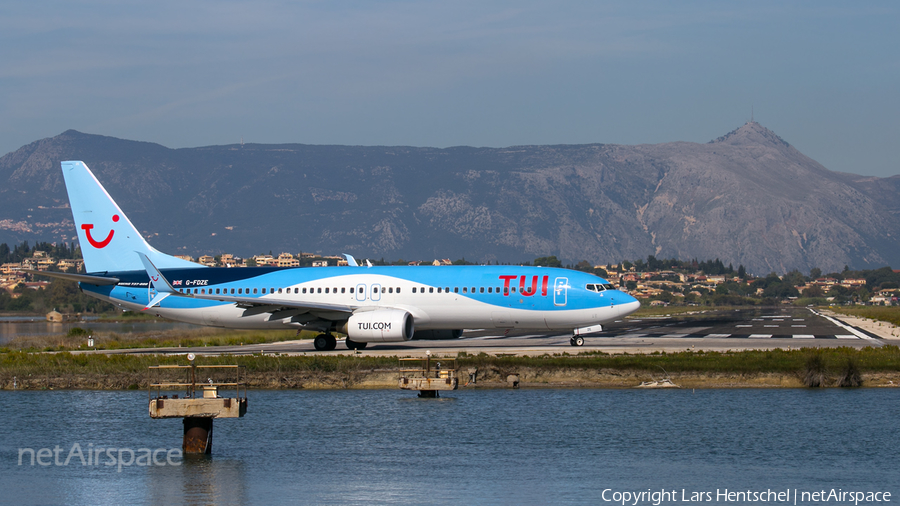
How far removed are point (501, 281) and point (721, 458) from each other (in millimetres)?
25204

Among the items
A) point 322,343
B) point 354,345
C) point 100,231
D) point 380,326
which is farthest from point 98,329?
point 380,326

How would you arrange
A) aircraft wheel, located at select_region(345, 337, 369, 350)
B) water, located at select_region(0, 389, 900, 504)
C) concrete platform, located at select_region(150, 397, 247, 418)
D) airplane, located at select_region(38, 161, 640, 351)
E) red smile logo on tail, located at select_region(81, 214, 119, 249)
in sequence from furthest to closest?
1. red smile logo on tail, located at select_region(81, 214, 119, 249)
2. aircraft wheel, located at select_region(345, 337, 369, 350)
3. airplane, located at select_region(38, 161, 640, 351)
4. concrete platform, located at select_region(150, 397, 247, 418)
5. water, located at select_region(0, 389, 900, 504)

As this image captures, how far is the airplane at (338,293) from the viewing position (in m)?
52.6

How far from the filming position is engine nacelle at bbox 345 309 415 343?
51.3 m

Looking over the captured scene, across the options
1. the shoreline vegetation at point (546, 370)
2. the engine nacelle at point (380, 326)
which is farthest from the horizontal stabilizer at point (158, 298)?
the engine nacelle at point (380, 326)

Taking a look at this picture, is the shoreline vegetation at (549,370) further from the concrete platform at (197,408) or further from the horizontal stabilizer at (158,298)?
the concrete platform at (197,408)

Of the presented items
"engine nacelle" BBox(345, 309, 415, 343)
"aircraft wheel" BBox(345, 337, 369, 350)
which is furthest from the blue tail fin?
"engine nacelle" BBox(345, 309, 415, 343)

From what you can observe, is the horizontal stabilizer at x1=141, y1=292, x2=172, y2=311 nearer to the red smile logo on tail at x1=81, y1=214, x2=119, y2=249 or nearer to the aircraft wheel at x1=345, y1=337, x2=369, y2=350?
the red smile logo on tail at x1=81, y1=214, x2=119, y2=249

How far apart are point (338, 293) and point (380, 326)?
4.92m

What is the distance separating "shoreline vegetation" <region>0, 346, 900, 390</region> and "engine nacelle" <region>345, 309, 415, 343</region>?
432 centimetres

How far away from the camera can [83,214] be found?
59656mm

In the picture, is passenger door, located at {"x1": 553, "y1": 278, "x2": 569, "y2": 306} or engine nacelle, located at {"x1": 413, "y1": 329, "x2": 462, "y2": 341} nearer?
passenger door, located at {"x1": 553, "y1": 278, "x2": 569, "y2": 306}

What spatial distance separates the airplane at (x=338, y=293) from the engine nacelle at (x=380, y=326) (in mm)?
54

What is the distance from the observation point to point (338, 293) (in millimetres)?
55281
